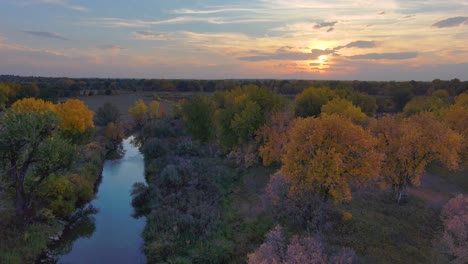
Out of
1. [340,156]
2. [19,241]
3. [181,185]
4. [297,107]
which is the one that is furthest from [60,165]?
[297,107]

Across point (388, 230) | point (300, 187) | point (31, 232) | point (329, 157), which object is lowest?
point (31, 232)

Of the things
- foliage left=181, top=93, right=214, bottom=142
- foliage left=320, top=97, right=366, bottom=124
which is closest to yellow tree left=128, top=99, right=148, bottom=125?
foliage left=181, top=93, right=214, bottom=142

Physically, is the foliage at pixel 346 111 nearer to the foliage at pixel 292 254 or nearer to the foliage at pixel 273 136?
the foliage at pixel 273 136

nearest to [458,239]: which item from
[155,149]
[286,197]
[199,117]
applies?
[286,197]

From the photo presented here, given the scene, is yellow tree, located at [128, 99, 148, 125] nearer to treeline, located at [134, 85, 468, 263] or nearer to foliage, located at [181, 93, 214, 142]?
foliage, located at [181, 93, 214, 142]

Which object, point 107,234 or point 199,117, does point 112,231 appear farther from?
point 199,117

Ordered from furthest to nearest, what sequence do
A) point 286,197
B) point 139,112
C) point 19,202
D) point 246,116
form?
point 139,112 → point 246,116 → point 19,202 → point 286,197
